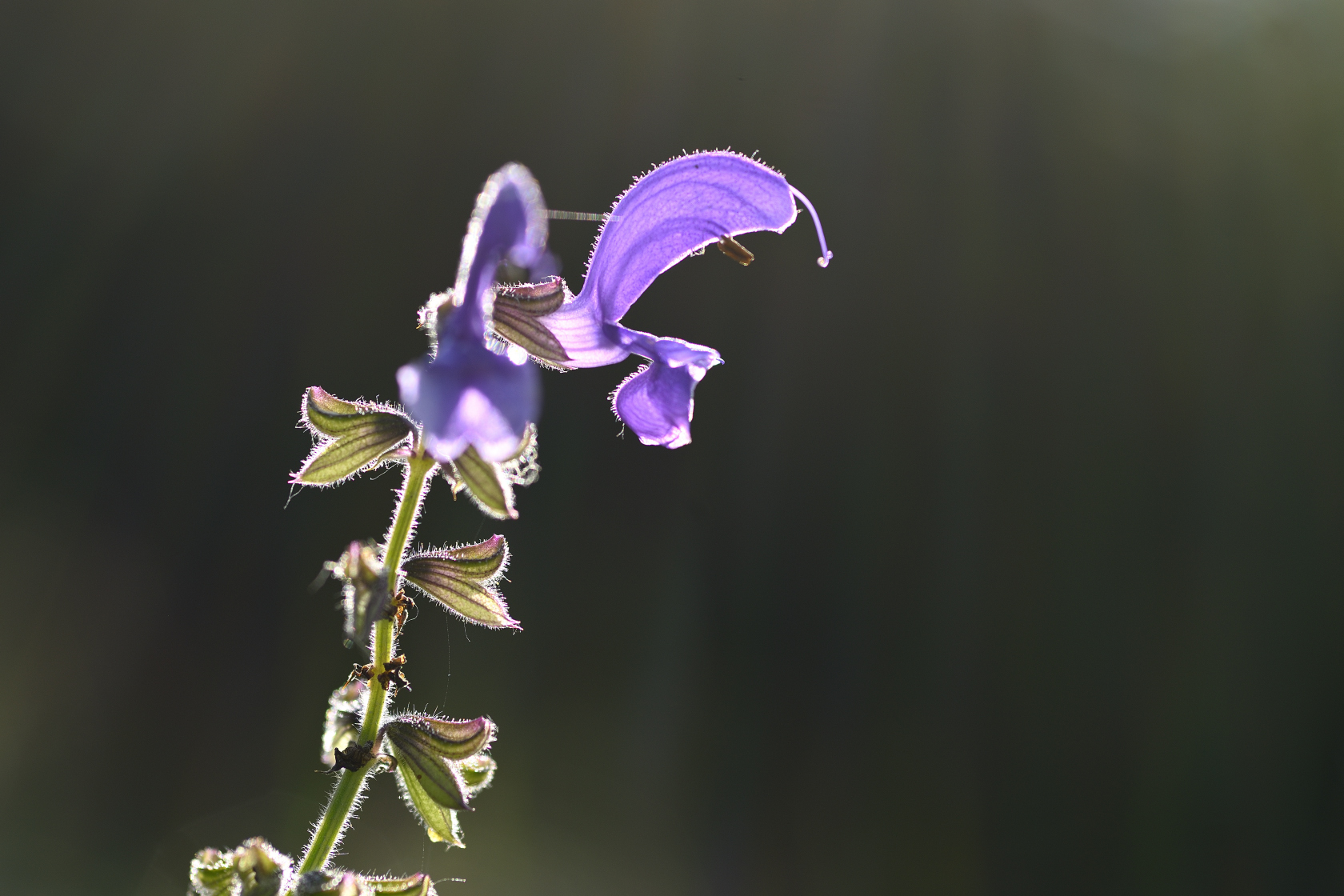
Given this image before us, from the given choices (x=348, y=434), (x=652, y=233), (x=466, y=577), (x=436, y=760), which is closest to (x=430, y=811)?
(x=436, y=760)

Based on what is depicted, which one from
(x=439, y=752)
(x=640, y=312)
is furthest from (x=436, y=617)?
(x=439, y=752)

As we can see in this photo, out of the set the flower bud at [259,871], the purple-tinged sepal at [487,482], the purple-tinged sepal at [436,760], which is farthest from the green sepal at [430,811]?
the purple-tinged sepal at [487,482]

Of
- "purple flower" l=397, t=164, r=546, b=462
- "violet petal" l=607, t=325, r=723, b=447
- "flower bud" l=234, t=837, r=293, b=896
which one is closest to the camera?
"purple flower" l=397, t=164, r=546, b=462

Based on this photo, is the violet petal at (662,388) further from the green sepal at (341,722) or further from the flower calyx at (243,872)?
the flower calyx at (243,872)

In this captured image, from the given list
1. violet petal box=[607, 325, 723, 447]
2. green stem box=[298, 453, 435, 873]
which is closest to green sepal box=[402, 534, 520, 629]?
green stem box=[298, 453, 435, 873]

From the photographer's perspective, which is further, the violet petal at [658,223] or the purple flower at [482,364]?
the violet petal at [658,223]

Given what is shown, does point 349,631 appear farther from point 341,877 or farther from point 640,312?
point 640,312

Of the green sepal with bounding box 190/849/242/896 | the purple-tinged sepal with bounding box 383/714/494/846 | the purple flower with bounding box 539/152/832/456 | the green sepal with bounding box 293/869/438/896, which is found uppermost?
the purple flower with bounding box 539/152/832/456

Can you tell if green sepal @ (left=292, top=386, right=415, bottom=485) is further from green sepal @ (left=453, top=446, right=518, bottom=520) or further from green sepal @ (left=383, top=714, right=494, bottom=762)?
green sepal @ (left=383, top=714, right=494, bottom=762)
